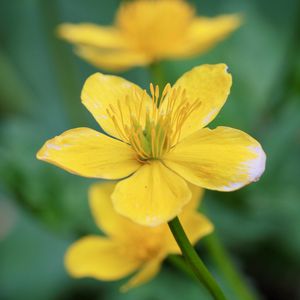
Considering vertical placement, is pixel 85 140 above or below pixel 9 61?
above

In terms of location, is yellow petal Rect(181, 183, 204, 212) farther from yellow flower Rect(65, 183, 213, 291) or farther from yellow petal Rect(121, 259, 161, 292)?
yellow petal Rect(121, 259, 161, 292)

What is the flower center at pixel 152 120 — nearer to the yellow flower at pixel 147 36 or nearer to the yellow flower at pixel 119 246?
the yellow flower at pixel 119 246

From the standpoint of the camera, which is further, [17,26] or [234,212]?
[17,26]

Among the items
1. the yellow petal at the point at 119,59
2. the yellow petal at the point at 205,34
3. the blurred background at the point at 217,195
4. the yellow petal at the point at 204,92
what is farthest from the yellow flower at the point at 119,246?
the yellow petal at the point at 205,34

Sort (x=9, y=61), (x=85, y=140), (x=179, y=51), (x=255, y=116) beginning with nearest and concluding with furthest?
(x=85, y=140) < (x=179, y=51) < (x=255, y=116) < (x=9, y=61)

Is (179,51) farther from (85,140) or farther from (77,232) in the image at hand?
(85,140)

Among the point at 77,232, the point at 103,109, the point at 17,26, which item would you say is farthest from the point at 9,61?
the point at 103,109
